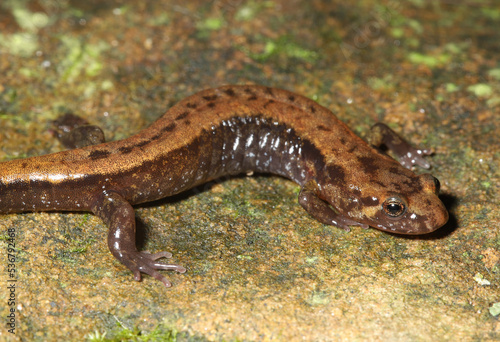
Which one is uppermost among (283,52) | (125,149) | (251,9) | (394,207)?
(251,9)

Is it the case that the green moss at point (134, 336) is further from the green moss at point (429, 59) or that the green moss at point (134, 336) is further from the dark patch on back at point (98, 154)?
the green moss at point (429, 59)

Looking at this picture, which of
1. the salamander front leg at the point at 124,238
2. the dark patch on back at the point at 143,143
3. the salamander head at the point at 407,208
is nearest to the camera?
the salamander front leg at the point at 124,238

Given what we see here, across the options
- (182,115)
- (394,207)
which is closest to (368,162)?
(394,207)

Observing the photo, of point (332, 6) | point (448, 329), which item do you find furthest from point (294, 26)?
point (448, 329)

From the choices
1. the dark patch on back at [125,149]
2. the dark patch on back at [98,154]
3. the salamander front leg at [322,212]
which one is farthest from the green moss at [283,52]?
the dark patch on back at [98,154]

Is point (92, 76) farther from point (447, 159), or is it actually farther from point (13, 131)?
point (447, 159)

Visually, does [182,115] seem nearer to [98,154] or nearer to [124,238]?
[98,154]

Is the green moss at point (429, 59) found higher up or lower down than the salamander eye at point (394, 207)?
higher up
